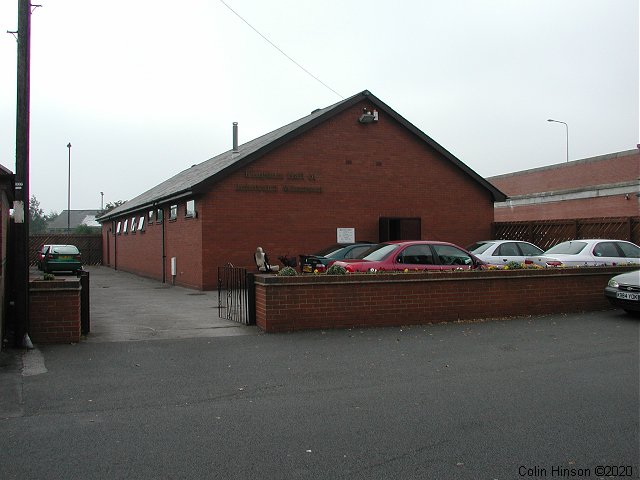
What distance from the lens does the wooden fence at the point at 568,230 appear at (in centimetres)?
1995

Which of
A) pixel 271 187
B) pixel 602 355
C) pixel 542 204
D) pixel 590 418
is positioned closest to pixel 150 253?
pixel 271 187

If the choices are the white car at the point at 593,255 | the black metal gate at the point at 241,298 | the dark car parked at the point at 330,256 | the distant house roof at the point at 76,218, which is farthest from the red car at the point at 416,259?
the distant house roof at the point at 76,218

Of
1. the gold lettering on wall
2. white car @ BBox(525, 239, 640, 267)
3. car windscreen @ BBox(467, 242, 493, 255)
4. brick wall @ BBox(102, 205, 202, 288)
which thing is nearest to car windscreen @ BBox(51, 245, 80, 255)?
brick wall @ BBox(102, 205, 202, 288)

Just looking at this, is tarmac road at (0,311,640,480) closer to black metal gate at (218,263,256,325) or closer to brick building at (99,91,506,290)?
black metal gate at (218,263,256,325)

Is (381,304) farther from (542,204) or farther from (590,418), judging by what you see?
(542,204)

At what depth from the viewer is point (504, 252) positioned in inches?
Result: 712

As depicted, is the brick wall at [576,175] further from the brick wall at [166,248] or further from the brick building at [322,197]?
the brick wall at [166,248]

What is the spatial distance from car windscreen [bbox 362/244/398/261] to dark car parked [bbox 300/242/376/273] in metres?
1.36

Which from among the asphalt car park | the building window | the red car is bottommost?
the asphalt car park

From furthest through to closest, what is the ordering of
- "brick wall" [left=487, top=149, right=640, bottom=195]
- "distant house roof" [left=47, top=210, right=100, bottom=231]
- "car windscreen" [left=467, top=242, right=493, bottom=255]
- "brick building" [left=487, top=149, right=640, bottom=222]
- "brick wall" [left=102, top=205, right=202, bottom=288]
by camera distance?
"distant house roof" [left=47, top=210, right=100, bottom=231], "brick wall" [left=487, top=149, right=640, bottom=195], "brick building" [left=487, top=149, right=640, bottom=222], "brick wall" [left=102, top=205, right=202, bottom=288], "car windscreen" [left=467, top=242, right=493, bottom=255]

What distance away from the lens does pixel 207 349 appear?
879cm

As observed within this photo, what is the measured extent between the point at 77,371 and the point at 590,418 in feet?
19.1

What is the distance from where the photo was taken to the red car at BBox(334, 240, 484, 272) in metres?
12.4

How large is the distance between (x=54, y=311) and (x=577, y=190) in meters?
32.5
